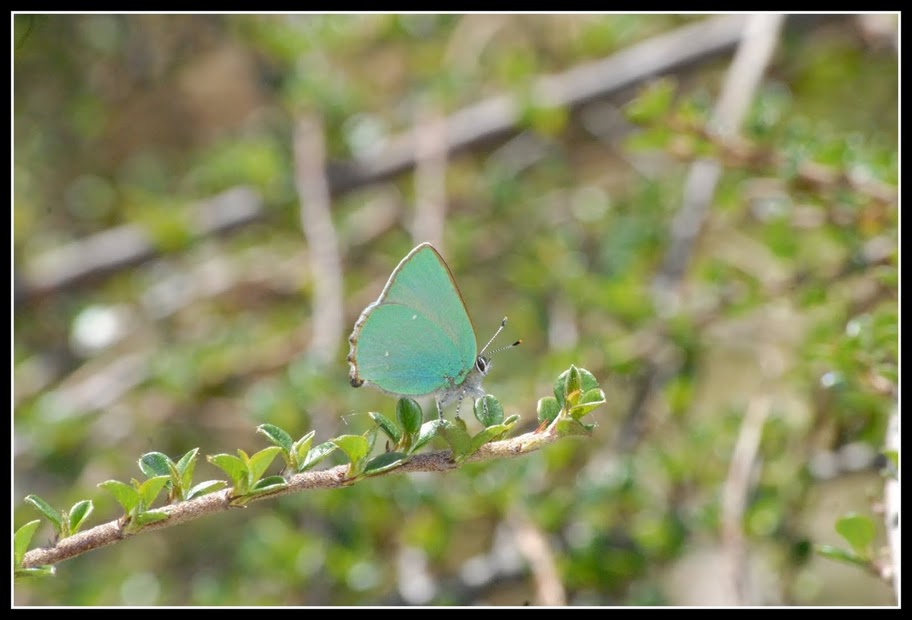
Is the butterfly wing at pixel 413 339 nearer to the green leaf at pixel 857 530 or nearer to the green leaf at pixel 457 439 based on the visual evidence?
the green leaf at pixel 457 439

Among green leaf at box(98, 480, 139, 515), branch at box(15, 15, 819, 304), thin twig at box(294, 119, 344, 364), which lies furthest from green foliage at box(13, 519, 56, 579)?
branch at box(15, 15, 819, 304)

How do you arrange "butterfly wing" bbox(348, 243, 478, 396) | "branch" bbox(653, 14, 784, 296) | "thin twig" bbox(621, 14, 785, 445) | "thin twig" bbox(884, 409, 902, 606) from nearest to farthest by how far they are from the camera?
"thin twig" bbox(884, 409, 902, 606), "butterfly wing" bbox(348, 243, 478, 396), "thin twig" bbox(621, 14, 785, 445), "branch" bbox(653, 14, 784, 296)

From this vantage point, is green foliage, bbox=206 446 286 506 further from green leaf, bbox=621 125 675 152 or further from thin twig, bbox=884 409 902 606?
green leaf, bbox=621 125 675 152

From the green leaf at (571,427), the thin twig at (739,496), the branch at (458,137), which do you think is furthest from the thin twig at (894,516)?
the branch at (458,137)

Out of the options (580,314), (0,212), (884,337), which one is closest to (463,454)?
(884,337)

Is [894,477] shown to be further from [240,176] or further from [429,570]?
[240,176]

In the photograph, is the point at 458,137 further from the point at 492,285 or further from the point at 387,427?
the point at 387,427

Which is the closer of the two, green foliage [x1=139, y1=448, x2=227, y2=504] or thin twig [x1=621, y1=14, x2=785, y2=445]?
green foliage [x1=139, y1=448, x2=227, y2=504]
